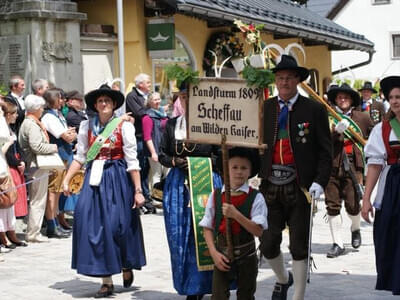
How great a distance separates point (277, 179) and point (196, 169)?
827 millimetres

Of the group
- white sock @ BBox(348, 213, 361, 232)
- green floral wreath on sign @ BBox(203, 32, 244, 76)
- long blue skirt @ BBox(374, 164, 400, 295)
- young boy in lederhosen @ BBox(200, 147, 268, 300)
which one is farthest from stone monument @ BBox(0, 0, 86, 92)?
young boy in lederhosen @ BBox(200, 147, 268, 300)

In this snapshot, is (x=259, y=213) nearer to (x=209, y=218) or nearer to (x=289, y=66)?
(x=209, y=218)

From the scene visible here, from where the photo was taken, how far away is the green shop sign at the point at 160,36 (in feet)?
57.0

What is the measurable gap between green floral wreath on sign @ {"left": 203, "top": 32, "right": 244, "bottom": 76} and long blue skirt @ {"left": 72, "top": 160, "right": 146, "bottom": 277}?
38.4 ft

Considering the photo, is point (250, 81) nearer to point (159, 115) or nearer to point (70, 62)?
point (159, 115)

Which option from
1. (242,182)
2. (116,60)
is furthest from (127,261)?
(116,60)

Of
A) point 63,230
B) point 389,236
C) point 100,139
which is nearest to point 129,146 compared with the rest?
point 100,139

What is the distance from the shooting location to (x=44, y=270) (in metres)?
9.83

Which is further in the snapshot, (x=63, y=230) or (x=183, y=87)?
(x=63, y=230)

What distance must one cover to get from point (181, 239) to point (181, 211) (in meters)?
0.23

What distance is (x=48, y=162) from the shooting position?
1174 cm

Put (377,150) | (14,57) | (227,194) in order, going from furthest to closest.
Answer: (14,57) < (377,150) < (227,194)

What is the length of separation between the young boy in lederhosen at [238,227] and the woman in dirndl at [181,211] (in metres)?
1.27

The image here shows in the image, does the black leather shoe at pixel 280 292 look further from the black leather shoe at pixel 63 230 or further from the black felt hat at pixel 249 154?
the black leather shoe at pixel 63 230
